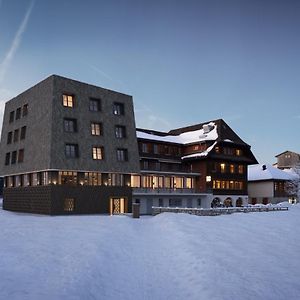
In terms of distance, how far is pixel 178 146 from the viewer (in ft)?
231

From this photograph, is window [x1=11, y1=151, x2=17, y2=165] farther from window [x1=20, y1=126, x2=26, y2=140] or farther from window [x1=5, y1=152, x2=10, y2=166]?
window [x1=20, y1=126, x2=26, y2=140]

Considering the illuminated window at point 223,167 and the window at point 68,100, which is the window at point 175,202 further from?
the window at point 68,100

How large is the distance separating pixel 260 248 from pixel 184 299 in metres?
13.0

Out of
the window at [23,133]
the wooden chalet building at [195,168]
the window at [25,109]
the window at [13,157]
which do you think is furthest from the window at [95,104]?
the wooden chalet building at [195,168]

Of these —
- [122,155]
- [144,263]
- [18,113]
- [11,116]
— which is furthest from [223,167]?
[144,263]

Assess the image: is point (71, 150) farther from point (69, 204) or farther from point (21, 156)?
point (21, 156)

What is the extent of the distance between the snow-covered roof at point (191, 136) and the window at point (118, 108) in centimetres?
1252

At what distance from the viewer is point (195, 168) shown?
67812mm

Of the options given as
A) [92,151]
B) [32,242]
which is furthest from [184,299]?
[92,151]

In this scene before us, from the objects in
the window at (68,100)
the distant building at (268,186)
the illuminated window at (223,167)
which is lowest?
the distant building at (268,186)

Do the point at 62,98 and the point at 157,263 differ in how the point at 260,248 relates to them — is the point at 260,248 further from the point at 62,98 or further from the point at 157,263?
the point at 62,98

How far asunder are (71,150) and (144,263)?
89.0ft

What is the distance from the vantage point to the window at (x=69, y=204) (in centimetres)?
4548

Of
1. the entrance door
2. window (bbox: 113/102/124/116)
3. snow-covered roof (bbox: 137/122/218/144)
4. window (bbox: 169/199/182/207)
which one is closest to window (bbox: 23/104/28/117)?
window (bbox: 113/102/124/116)
